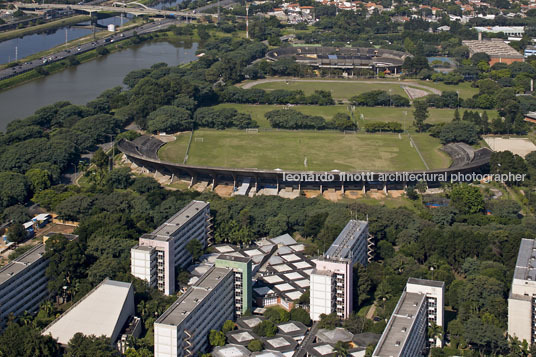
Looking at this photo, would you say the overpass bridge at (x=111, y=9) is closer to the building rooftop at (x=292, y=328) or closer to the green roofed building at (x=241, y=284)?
the green roofed building at (x=241, y=284)

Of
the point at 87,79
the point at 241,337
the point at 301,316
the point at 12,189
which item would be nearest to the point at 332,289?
the point at 301,316

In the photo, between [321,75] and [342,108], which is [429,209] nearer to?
[342,108]

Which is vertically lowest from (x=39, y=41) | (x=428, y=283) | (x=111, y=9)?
(x=428, y=283)

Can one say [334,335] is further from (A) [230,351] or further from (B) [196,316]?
(B) [196,316]

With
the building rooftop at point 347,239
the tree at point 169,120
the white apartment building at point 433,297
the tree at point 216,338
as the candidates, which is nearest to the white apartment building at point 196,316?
the tree at point 216,338

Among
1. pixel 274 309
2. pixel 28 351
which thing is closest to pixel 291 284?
pixel 274 309

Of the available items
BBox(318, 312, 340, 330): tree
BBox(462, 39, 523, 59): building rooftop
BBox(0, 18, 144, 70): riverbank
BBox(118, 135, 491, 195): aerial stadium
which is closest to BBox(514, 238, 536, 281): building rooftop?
BBox(318, 312, 340, 330): tree
